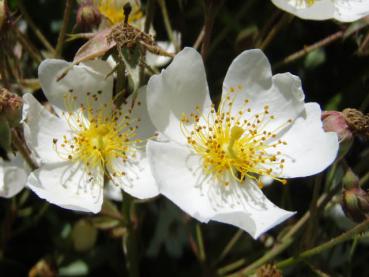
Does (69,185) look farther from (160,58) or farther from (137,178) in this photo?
(160,58)

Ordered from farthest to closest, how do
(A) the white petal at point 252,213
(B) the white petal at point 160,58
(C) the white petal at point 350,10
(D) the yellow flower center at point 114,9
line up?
(B) the white petal at point 160,58 < (D) the yellow flower center at point 114,9 < (C) the white petal at point 350,10 < (A) the white petal at point 252,213

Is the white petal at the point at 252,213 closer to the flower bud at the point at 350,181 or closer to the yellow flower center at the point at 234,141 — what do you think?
the yellow flower center at the point at 234,141

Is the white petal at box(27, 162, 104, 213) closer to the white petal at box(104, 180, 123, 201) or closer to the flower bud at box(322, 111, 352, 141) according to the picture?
the white petal at box(104, 180, 123, 201)

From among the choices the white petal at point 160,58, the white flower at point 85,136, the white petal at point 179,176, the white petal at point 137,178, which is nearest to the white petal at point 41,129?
the white flower at point 85,136

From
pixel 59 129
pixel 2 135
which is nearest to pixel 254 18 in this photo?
pixel 59 129

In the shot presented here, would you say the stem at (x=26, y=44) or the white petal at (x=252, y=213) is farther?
the stem at (x=26, y=44)

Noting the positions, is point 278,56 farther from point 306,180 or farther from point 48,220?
point 48,220

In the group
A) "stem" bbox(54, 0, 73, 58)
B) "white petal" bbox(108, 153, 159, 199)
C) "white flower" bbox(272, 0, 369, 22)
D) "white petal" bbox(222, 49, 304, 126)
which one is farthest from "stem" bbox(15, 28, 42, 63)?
"white flower" bbox(272, 0, 369, 22)
